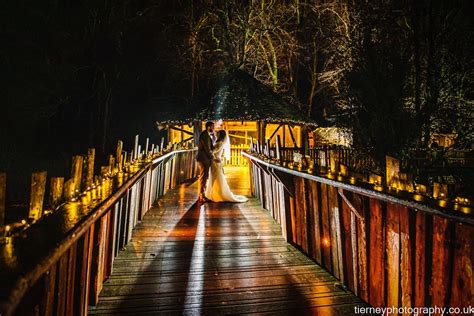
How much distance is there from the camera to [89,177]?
3426mm

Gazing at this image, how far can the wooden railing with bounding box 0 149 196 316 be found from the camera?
1.42 metres

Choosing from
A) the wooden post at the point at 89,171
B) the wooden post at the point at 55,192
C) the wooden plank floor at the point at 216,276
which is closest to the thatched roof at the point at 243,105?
the wooden plank floor at the point at 216,276

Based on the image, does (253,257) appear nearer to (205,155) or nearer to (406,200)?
(406,200)

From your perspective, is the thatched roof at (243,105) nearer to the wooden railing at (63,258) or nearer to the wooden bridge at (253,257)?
the wooden bridge at (253,257)

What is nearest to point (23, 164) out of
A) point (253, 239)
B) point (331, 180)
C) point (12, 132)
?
point (12, 132)

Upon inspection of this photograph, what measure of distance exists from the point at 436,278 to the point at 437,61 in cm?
1021

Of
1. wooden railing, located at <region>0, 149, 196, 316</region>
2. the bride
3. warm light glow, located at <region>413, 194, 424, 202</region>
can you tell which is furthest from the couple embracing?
warm light glow, located at <region>413, 194, 424, 202</region>

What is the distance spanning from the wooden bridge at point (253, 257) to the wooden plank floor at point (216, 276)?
1 centimetres

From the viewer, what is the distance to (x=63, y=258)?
213cm

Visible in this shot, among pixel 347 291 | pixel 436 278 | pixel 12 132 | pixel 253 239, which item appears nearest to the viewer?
pixel 436 278

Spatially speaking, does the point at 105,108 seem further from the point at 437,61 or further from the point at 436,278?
the point at 436,278

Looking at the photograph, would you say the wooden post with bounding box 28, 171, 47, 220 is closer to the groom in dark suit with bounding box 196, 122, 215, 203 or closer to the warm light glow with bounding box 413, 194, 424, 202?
the warm light glow with bounding box 413, 194, 424, 202

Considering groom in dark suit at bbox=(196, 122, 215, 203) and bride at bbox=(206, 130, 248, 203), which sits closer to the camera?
groom in dark suit at bbox=(196, 122, 215, 203)

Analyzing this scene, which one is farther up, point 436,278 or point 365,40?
point 365,40
